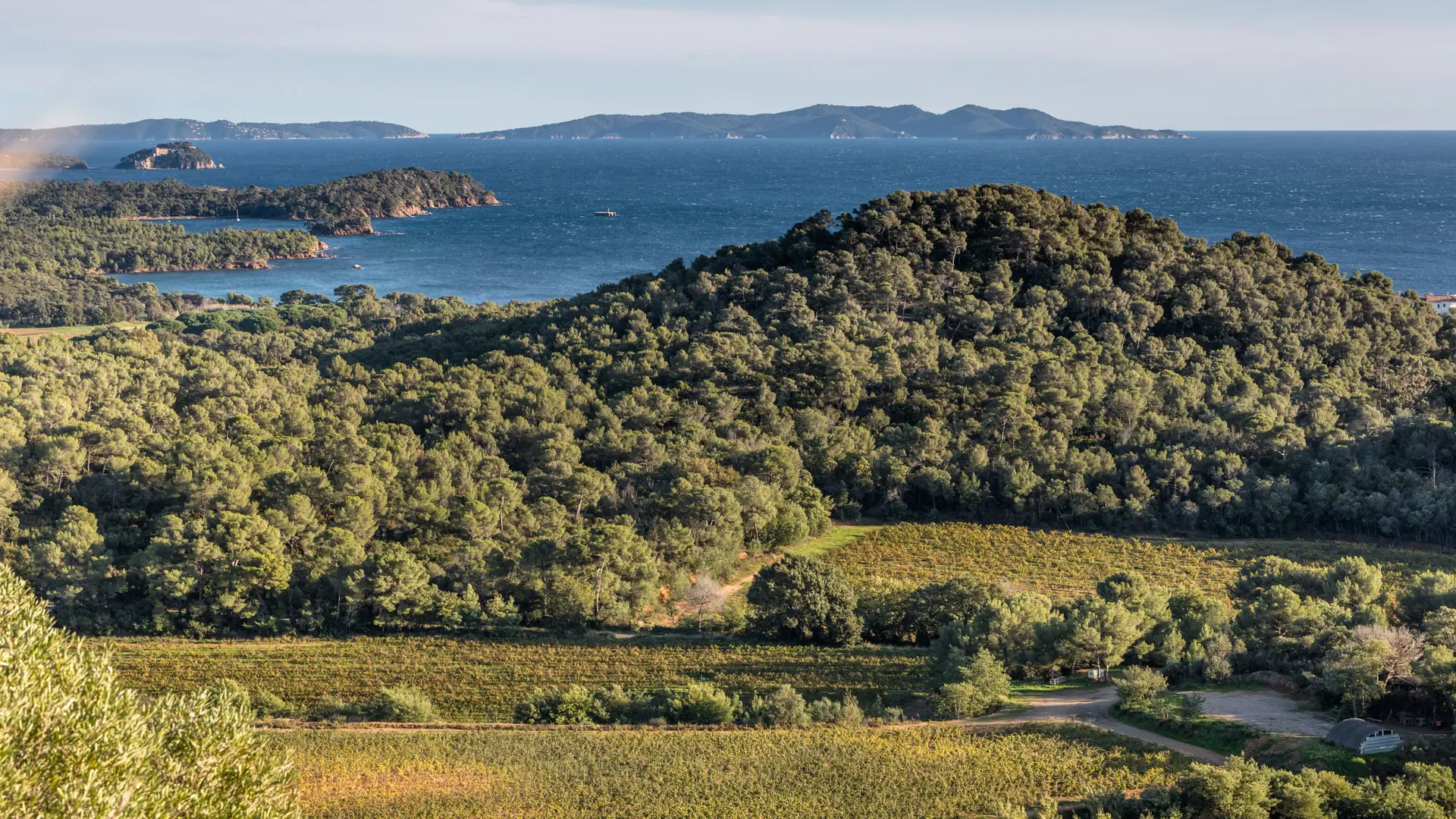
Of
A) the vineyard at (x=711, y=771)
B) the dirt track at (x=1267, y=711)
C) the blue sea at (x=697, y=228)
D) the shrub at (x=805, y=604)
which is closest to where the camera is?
the vineyard at (x=711, y=771)

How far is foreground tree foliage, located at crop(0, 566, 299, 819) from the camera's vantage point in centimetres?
1165

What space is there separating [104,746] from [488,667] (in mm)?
19964

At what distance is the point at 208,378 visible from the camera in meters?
50.3

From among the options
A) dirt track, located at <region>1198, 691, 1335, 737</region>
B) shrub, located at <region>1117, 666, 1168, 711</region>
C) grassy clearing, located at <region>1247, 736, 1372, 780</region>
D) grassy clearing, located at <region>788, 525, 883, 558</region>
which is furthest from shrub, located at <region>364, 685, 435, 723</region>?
grassy clearing, located at <region>1247, 736, 1372, 780</region>

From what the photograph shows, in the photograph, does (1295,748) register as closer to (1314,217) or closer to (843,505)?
(843,505)

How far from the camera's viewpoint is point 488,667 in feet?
105

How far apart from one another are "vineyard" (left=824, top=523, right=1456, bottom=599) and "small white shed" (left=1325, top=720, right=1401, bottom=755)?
12855 millimetres

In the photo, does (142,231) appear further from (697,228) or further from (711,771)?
(711,771)

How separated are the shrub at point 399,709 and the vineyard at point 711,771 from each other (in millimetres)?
1147

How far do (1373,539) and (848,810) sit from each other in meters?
31.2

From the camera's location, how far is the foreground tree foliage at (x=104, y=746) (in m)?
11.6

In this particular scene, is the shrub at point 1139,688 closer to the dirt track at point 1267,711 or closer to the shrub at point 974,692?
the dirt track at point 1267,711

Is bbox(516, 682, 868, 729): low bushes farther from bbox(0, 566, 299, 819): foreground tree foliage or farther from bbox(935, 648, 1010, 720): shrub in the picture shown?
bbox(0, 566, 299, 819): foreground tree foliage

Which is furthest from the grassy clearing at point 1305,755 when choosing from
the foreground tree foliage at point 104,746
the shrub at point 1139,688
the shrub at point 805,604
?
the foreground tree foliage at point 104,746
